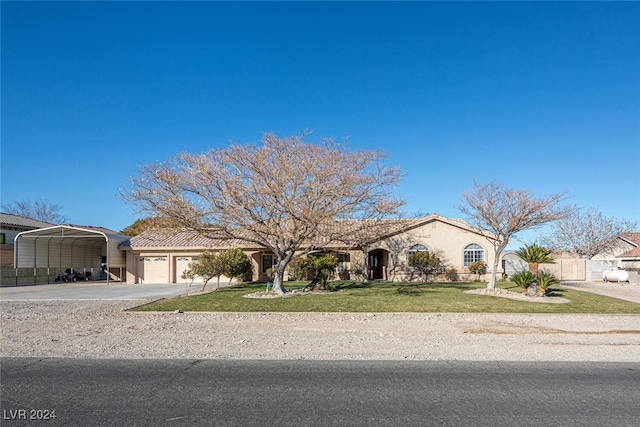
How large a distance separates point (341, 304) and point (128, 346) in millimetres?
8433

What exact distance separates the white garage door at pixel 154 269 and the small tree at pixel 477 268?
20376 mm

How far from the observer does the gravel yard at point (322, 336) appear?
9195 mm

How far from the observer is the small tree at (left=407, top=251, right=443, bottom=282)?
30.3 metres

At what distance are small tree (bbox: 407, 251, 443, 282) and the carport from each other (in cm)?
2004

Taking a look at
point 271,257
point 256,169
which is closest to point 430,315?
point 256,169

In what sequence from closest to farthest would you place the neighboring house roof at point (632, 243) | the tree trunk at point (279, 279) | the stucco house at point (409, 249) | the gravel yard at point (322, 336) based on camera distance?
the gravel yard at point (322, 336) → the tree trunk at point (279, 279) → the stucco house at point (409, 249) → the neighboring house roof at point (632, 243)

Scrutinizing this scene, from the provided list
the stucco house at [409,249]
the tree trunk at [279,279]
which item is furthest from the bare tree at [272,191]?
the stucco house at [409,249]

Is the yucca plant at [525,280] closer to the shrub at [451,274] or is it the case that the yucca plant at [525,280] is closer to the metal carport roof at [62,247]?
the shrub at [451,274]

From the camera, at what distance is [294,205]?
1850 centimetres

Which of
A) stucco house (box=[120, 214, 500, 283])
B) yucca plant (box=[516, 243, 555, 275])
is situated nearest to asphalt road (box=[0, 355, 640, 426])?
yucca plant (box=[516, 243, 555, 275])

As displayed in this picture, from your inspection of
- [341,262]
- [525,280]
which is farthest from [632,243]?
[525,280]

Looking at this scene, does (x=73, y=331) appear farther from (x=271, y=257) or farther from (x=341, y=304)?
(x=271, y=257)

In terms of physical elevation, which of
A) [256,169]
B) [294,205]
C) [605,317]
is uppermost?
[256,169]

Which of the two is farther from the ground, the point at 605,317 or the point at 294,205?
the point at 294,205
